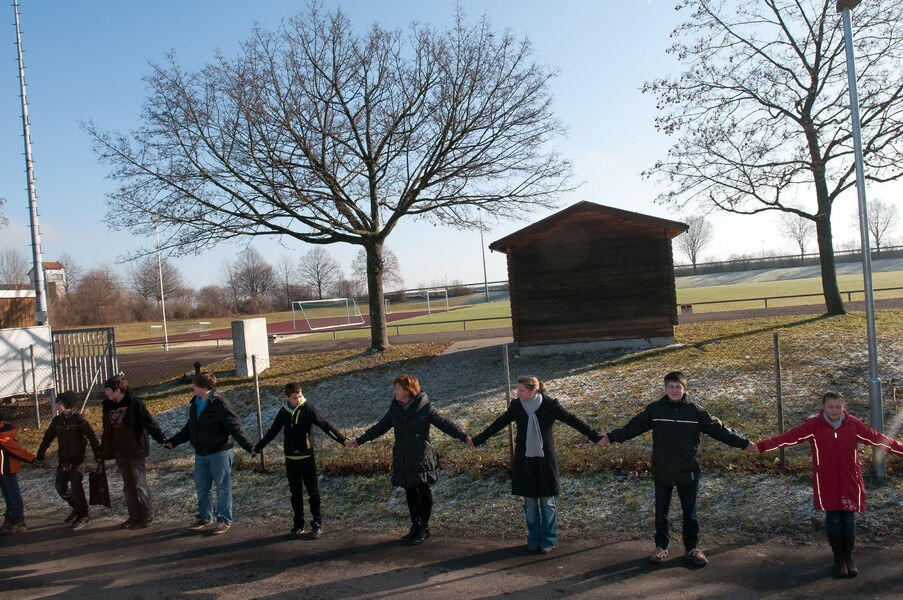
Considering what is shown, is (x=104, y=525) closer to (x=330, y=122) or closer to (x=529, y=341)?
(x=529, y=341)

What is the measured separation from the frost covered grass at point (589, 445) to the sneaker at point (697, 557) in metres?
0.75

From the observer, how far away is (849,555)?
501 cm

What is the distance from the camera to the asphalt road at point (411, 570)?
16.3 ft

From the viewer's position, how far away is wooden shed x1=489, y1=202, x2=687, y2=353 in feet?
55.3

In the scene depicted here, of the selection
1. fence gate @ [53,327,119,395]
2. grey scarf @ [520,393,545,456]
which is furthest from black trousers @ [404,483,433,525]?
fence gate @ [53,327,119,395]

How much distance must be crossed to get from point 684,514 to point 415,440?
2.57m

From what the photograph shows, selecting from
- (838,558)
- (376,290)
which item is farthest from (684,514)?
(376,290)

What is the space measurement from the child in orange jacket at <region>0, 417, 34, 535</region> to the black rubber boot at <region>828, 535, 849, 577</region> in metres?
8.44

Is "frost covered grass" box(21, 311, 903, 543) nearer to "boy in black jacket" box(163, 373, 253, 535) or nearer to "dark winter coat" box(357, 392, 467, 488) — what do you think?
"boy in black jacket" box(163, 373, 253, 535)

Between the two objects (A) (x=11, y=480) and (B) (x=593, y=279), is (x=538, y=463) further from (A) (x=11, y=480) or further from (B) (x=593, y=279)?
(B) (x=593, y=279)

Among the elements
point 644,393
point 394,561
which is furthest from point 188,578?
point 644,393

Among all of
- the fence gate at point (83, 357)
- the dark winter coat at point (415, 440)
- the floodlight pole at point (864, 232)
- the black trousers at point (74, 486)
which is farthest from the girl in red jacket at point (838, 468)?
the fence gate at point (83, 357)

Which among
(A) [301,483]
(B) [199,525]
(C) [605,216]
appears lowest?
(B) [199,525]

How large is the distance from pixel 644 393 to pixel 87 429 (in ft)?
30.2
